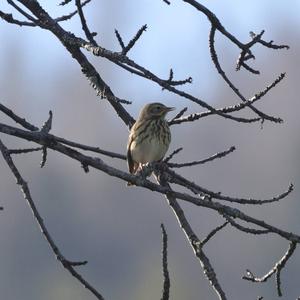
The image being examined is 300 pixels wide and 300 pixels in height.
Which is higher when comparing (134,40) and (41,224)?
(134,40)

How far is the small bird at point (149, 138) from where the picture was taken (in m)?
9.27

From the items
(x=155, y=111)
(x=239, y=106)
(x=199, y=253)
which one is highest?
(x=155, y=111)

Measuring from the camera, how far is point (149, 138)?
9352mm

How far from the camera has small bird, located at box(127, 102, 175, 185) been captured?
9.27 meters

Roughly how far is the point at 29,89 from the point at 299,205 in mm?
61384

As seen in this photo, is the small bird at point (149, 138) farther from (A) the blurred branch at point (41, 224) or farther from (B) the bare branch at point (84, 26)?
(A) the blurred branch at point (41, 224)

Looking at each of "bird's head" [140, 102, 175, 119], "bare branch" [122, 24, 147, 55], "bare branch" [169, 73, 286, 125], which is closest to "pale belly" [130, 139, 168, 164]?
"bird's head" [140, 102, 175, 119]

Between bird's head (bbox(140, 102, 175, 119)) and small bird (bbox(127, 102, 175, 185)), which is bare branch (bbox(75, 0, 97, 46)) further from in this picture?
bird's head (bbox(140, 102, 175, 119))

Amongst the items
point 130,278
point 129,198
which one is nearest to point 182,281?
point 130,278

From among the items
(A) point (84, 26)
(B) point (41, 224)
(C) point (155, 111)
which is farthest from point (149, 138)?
(B) point (41, 224)

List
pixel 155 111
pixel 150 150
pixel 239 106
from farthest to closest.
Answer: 1. pixel 155 111
2. pixel 150 150
3. pixel 239 106

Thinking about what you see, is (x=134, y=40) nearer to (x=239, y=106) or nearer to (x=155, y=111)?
(x=239, y=106)

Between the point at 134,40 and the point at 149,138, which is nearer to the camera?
the point at 134,40

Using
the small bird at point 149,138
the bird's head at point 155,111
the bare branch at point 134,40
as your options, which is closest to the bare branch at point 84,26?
the bare branch at point 134,40
